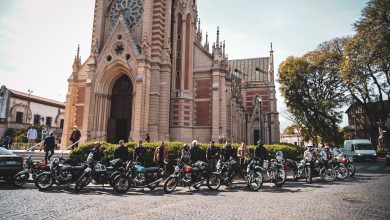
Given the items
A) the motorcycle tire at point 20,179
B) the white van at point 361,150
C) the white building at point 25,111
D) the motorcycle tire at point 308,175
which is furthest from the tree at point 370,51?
the white building at point 25,111

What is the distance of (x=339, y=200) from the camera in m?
8.02

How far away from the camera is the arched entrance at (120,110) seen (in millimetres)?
24344

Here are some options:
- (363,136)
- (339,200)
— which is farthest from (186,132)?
(363,136)

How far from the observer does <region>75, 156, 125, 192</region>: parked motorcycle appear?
9781 millimetres

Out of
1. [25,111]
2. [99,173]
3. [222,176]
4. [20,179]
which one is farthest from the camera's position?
[25,111]

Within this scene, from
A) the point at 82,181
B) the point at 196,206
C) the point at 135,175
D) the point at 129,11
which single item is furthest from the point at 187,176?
the point at 129,11

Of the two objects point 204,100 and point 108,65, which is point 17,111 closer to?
point 108,65

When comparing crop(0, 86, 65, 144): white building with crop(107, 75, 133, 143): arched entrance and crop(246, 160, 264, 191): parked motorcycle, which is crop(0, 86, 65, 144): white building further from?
crop(246, 160, 264, 191): parked motorcycle

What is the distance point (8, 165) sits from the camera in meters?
11.0

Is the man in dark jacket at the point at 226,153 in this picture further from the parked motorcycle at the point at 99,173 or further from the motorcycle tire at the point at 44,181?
the motorcycle tire at the point at 44,181

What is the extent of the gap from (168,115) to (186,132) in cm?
242

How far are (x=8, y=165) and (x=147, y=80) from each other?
13.2m

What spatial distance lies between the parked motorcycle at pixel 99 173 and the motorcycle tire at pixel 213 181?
372 centimetres

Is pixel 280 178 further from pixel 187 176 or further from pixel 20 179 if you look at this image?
pixel 20 179
